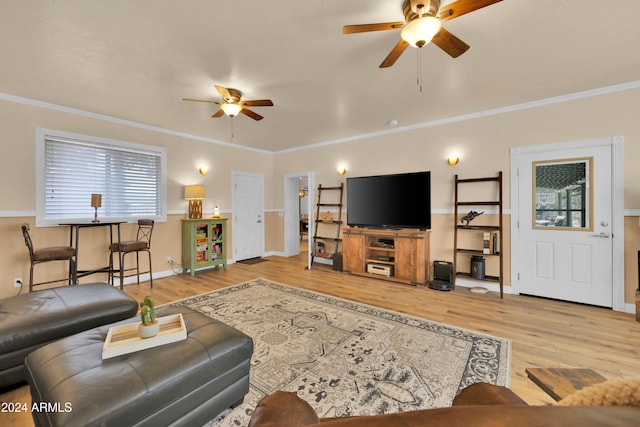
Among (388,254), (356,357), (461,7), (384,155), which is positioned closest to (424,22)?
(461,7)

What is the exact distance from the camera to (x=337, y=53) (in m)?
2.45

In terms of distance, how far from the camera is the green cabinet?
4746 millimetres

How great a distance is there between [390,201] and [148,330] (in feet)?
12.5

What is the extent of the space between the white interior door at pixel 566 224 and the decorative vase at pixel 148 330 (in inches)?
169

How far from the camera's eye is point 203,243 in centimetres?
498

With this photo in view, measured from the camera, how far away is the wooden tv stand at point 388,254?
13.6ft

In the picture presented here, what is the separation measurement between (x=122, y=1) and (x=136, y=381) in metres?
2.36

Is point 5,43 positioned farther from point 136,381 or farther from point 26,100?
point 136,381

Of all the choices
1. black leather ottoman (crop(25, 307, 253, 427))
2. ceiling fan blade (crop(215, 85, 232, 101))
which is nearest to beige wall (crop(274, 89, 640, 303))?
ceiling fan blade (crop(215, 85, 232, 101))

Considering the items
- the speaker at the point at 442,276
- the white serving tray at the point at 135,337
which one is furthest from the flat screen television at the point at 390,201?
the white serving tray at the point at 135,337

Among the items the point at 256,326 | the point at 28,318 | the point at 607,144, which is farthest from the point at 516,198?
the point at 28,318

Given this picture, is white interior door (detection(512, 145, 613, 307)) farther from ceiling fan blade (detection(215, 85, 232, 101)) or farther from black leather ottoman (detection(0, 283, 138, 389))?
black leather ottoman (detection(0, 283, 138, 389))

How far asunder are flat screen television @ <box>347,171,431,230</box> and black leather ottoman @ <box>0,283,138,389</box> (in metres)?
3.60

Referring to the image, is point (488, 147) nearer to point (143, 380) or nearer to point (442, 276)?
point (442, 276)
